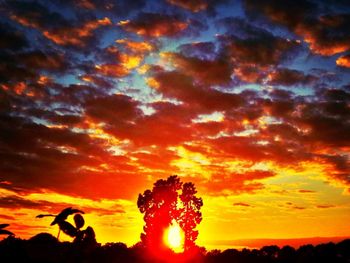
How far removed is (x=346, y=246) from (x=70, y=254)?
372 inches

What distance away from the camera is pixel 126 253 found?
21688 mm

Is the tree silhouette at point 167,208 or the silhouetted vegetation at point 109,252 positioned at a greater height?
the tree silhouette at point 167,208

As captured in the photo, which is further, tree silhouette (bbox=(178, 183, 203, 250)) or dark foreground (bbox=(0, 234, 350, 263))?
tree silhouette (bbox=(178, 183, 203, 250))

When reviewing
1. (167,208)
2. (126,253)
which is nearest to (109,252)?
(126,253)

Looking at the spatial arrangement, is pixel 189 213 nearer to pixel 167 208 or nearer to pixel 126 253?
pixel 167 208

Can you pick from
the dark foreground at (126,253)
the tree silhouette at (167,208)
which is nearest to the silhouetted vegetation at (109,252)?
the dark foreground at (126,253)

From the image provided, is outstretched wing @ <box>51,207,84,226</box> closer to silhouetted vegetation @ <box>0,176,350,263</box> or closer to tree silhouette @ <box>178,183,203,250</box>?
silhouetted vegetation @ <box>0,176,350,263</box>

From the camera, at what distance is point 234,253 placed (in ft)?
65.1

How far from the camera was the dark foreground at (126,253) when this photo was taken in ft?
39.1

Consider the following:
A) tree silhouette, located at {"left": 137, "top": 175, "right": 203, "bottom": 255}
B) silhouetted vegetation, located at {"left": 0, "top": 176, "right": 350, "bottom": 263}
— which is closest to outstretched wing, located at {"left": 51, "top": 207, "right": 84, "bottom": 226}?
silhouetted vegetation, located at {"left": 0, "top": 176, "right": 350, "bottom": 263}

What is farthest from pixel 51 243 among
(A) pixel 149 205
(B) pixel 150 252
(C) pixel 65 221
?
(A) pixel 149 205

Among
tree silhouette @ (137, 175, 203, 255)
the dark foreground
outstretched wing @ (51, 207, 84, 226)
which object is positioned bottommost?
the dark foreground

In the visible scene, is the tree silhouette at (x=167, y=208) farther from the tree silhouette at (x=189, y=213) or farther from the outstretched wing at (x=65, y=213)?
the outstretched wing at (x=65, y=213)

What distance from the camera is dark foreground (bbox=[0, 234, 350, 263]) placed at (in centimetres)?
1191
